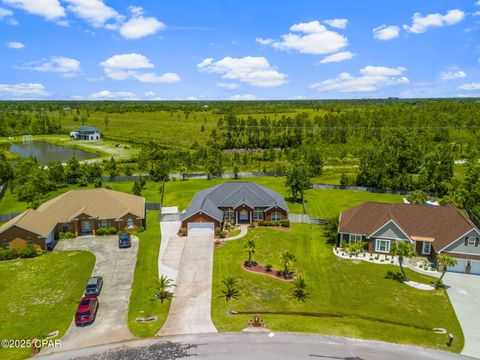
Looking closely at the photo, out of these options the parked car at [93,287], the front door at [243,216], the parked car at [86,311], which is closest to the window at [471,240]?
the front door at [243,216]

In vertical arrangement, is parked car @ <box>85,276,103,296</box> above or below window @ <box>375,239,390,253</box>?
below

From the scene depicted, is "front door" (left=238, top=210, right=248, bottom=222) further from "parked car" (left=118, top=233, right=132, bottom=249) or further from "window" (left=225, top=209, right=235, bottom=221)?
"parked car" (left=118, top=233, right=132, bottom=249)

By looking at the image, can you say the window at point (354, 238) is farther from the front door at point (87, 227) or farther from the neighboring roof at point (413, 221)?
the front door at point (87, 227)

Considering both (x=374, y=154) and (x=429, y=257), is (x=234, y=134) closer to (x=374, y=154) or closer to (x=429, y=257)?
(x=374, y=154)

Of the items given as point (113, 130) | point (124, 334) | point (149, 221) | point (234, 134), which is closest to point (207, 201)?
point (149, 221)

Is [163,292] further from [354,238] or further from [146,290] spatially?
[354,238]

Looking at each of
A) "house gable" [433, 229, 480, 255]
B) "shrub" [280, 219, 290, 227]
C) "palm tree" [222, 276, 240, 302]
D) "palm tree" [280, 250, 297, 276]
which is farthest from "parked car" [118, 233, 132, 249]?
"house gable" [433, 229, 480, 255]
